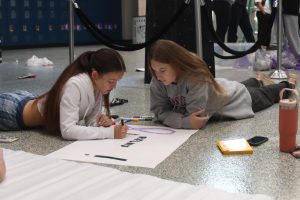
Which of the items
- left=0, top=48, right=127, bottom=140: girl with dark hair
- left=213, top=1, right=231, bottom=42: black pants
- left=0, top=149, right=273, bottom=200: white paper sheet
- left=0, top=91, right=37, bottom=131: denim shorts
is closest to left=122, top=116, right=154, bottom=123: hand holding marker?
left=0, top=48, right=127, bottom=140: girl with dark hair

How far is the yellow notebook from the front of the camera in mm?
1722

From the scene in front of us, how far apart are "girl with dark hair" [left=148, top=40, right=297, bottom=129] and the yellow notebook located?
9.6 inches

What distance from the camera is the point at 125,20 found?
8.98 m

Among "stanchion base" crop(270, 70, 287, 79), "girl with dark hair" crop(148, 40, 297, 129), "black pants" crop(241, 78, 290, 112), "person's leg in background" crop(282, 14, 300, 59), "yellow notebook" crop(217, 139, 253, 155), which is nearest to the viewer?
"yellow notebook" crop(217, 139, 253, 155)

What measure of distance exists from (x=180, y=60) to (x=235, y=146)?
46 centimetres

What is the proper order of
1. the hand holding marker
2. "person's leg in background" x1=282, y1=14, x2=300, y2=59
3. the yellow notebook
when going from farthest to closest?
1. "person's leg in background" x1=282, y1=14, x2=300, y2=59
2. the hand holding marker
3. the yellow notebook

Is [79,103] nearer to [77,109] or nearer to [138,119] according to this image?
[77,109]

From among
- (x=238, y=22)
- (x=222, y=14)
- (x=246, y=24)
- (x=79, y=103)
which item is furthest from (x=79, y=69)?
(x=246, y=24)

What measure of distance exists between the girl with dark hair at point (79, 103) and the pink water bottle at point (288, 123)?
2.15 ft

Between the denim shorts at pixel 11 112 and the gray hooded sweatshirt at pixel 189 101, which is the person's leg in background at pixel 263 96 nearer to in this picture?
the gray hooded sweatshirt at pixel 189 101

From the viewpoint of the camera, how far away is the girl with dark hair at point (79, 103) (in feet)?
6.14

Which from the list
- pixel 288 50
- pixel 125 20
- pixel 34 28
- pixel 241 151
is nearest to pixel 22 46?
pixel 34 28

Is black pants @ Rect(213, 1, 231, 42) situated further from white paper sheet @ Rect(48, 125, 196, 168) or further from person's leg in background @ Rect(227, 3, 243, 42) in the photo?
white paper sheet @ Rect(48, 125, 196, 168)

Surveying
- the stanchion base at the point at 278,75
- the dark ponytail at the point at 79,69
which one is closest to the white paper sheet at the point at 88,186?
the dark ponytail at the point at 79,69
